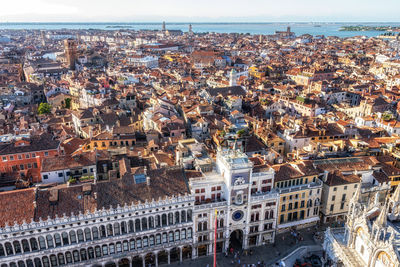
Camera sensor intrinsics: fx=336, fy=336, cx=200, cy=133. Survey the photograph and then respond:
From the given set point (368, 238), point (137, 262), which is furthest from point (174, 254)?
point (368, 238)

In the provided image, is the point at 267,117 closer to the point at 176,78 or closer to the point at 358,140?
the point at 358,140

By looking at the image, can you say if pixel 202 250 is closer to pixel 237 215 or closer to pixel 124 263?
pixel 237 215

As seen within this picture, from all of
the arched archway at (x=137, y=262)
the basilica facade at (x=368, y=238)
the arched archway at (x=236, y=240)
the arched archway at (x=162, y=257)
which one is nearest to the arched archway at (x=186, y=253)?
the arched archway at (x=162, y=257)

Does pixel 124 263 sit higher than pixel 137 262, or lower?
higher

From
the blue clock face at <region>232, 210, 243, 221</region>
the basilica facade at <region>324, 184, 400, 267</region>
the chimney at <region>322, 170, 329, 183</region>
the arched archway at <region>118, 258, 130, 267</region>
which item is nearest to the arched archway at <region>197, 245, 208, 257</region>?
the blue clock face at <region>232, 210, 243, 221</region>

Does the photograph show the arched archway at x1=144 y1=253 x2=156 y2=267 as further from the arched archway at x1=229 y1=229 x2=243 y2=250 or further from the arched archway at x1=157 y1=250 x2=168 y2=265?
the arched archway at x1=229 y1=229 x2=243 y2=250

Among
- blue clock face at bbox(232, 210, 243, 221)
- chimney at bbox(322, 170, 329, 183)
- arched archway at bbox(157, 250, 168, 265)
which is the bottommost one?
arched archway at bbox(157, 250, 168, 265)

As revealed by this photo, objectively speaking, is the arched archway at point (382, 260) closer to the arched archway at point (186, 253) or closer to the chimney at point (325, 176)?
the chimney at point (325, 176)

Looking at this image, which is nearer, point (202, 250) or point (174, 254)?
point (174, 254)

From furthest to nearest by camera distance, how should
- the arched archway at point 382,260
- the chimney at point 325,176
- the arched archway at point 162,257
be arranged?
the chimney at point 325,176
the arched archway at point 162,257
the arched archway at point 382,260
